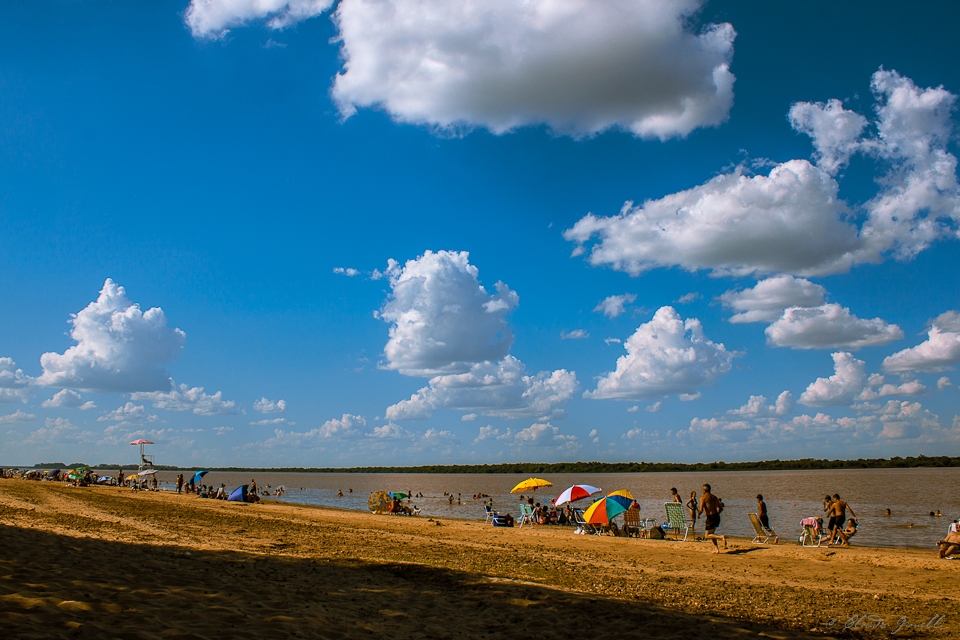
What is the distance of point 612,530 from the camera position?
863 inches

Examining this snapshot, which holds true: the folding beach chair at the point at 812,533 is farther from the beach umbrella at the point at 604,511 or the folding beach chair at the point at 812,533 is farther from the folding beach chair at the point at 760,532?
the beach umbrella at the point at 604,511

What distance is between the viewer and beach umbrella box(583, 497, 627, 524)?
68.5 ft

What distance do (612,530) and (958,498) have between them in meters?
37.7

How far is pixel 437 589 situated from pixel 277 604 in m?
3.11

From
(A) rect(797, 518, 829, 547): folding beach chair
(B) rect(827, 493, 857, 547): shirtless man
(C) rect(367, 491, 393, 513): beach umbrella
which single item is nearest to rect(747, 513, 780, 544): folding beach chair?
(A) rect(797, 518, 829, 547): folding beach chair

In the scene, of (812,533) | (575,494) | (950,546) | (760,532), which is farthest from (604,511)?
(950,546)

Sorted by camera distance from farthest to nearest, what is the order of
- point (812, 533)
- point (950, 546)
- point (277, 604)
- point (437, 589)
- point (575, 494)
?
point (575, 494) → point (812, 533) → point (950, 546) → point (437, 589) → point (277, 604)

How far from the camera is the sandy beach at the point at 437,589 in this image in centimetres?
703

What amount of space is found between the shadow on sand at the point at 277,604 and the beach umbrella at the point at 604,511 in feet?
34.6

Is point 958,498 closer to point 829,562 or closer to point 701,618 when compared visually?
point 829,562

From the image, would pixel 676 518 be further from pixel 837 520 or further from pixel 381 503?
pixel 381 503

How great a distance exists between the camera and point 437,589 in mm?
10188

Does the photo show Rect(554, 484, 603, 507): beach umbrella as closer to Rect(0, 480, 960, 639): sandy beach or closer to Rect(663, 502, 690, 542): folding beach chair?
Rect(663, 502, 690, 542): folding beach chair

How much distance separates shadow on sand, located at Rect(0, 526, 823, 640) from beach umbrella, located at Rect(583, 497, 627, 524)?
1055cm
